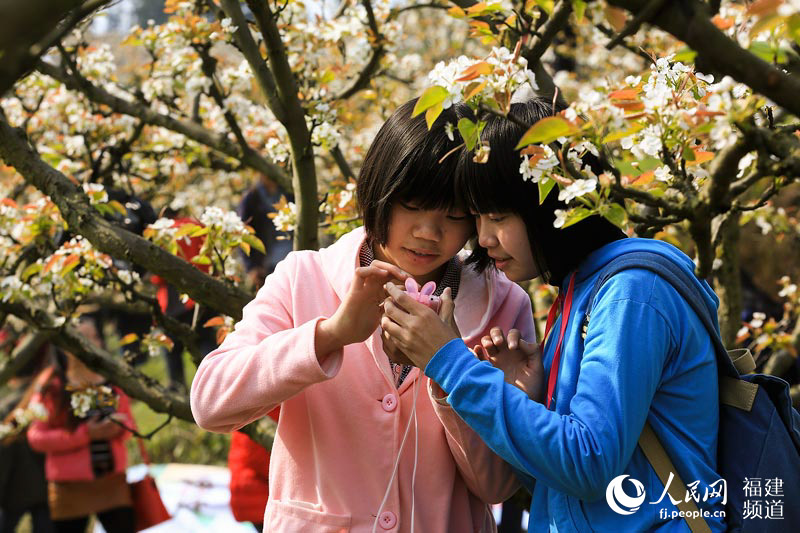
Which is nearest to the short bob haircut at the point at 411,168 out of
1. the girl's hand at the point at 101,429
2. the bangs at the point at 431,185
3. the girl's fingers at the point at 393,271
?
the bangs at the point at 431,185

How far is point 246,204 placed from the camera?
469 centimetres

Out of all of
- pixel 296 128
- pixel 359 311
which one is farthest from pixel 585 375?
pixel 296 128

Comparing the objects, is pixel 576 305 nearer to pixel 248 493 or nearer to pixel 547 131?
pixel 547 131

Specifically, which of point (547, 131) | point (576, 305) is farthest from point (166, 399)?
point (547, 131)

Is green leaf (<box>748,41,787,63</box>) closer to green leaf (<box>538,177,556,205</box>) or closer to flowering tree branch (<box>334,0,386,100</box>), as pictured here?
green leaf (<box>538,177,556,205</box>)

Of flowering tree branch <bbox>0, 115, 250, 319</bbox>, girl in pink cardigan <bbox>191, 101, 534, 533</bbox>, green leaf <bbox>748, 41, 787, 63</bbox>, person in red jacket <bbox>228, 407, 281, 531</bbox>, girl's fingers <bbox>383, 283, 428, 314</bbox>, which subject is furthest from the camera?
person in red jacket <bbox>228, 407, 281, 531</bbox>

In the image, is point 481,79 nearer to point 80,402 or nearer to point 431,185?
point 431,185

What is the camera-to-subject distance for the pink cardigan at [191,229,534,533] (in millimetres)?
1612

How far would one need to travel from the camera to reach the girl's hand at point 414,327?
4.79ft

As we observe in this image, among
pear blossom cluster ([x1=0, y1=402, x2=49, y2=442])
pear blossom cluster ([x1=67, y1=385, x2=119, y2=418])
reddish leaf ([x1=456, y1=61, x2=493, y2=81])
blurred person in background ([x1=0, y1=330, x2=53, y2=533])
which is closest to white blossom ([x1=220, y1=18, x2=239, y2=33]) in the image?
reddish leaf ([x1=456, y1=61, x2=493, y2=81])

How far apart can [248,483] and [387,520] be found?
65.0 inches

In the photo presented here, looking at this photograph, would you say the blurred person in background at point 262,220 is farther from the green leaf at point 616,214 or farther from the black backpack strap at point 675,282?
the green leaf at point 616,214

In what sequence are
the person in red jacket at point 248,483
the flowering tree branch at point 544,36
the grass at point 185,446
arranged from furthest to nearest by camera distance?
the grass at point 185,446, the person in red jacket at point 248,483, the flowering tree branch at point 544,36

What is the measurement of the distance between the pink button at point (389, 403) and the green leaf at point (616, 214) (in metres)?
0.64
